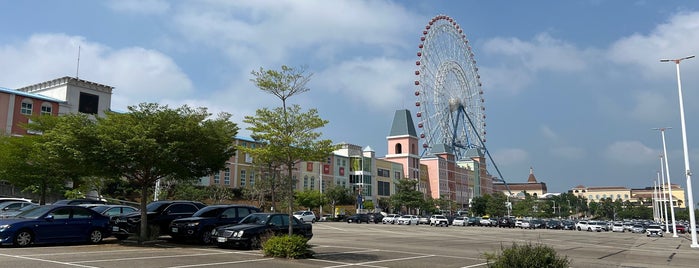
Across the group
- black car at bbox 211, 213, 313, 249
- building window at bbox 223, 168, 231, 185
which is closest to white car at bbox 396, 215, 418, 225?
building window at bbox 223, 168, 231, 185

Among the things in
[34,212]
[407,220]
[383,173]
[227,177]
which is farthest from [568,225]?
[34,212]

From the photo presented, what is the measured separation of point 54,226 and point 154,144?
14.7 feet

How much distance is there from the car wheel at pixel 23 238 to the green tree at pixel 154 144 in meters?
3.28

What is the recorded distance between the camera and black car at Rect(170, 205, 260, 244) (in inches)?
843

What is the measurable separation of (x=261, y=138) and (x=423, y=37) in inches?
3232

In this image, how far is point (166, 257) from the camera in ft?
54.1

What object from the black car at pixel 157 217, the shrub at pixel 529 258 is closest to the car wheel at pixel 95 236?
the black car at pixel 157 217

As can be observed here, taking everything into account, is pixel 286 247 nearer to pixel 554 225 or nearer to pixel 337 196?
pixel 554 225

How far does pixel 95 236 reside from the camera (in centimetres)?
2070

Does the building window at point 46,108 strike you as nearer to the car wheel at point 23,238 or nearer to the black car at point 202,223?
the black car at point 202,223

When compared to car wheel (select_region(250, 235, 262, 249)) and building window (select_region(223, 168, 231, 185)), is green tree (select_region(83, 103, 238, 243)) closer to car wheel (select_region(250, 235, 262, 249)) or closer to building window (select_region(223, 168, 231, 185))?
car wheel (select_region(250, 235, 262, 249))

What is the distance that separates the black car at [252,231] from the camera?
64.3 feet

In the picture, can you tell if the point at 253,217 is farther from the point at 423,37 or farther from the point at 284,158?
the point at 423,37

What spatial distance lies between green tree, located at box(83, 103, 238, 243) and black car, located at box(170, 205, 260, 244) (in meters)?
1.25
